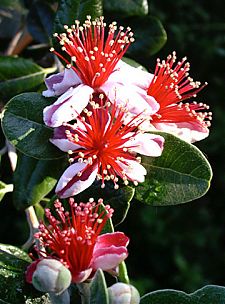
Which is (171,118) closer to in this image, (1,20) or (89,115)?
(89,115)

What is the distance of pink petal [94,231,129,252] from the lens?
3.53ft

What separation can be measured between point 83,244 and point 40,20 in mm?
817

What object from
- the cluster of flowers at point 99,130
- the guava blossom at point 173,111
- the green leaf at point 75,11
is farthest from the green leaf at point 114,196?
the green leaf at point 75,11

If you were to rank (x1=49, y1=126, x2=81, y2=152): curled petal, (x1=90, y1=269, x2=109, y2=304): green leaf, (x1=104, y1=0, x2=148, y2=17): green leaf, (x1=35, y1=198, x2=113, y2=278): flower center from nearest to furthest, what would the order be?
(x1=90, y1=269, x2=109, y2=304): green leaf → (x1=35, y1=198, x2=113, y2=278): flower center → (x1=49, y1=126, x2=81, y2=152): curled petal → (x1=104, y1=0, x2=148, y2=17): green leaf

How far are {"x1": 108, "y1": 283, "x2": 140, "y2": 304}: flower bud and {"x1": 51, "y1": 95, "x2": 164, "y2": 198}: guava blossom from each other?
206mm

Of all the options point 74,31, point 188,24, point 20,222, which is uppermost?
point 74,31

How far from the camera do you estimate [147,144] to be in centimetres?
116

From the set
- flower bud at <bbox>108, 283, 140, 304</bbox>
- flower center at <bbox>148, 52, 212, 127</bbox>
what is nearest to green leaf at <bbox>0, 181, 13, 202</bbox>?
flower center at <bbox>148, 52, 212, 127</bbox>

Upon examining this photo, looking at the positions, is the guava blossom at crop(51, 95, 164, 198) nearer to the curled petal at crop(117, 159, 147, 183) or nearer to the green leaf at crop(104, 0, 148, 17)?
the curled petal at crop(117, 159, 147, 183)

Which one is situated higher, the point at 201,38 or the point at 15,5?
the point at 15,5

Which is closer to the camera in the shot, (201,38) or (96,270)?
(96,270)

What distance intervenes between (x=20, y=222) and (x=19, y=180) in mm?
1346

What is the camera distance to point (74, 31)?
4.10 feet

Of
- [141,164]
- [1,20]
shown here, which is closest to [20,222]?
[1,20]
